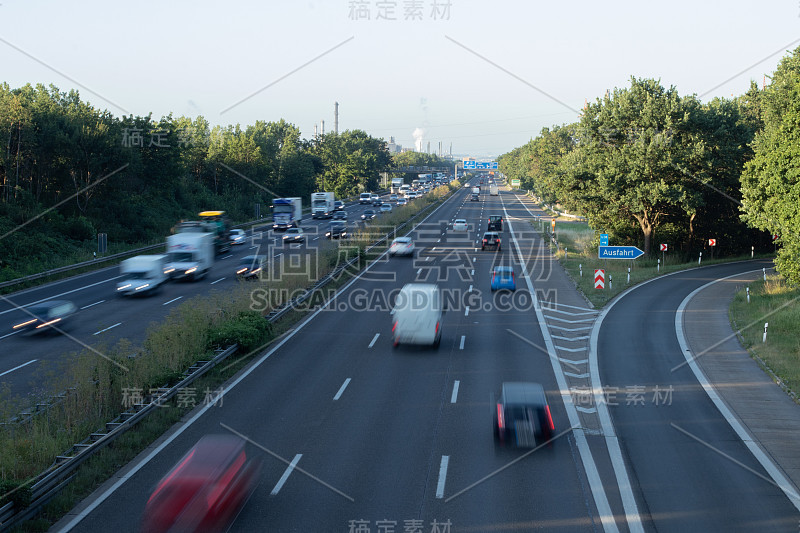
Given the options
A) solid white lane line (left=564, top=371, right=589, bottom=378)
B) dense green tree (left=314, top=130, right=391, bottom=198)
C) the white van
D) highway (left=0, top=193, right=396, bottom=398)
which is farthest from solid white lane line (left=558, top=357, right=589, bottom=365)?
dense green tree (left=314, top=130, right=391, bottom=198)

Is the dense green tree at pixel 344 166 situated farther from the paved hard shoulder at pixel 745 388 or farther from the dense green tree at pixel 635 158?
the paved hard shoulder at pixel 745 388

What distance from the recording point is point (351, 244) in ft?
175

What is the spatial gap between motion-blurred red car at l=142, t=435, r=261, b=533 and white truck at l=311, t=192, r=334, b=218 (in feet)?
250

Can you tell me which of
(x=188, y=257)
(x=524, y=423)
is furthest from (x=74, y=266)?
(x=524, y=423)

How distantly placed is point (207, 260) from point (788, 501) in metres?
36.6

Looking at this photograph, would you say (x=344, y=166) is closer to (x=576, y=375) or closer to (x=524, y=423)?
(x=576, y=375)

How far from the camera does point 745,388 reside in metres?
21.7

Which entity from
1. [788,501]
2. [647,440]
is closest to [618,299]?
[647,440]

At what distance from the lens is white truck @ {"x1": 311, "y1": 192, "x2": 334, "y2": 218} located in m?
87.5

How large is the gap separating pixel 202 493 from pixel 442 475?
5.77 m

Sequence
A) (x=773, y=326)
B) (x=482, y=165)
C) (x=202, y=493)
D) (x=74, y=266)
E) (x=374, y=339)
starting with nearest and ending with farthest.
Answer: (x=202, y=493), (x=374, y=339), (x=773, y=326), (x=74, y=266), (x=482, y=165)

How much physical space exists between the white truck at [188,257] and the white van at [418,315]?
20188 mm

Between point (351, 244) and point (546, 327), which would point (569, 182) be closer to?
point (351, 244)

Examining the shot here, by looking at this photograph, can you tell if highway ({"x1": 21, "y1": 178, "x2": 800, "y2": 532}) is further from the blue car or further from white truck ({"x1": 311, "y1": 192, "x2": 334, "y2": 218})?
white truck ({"x1": 311, "y1": 192, "x2": 334, "y2": 218})
